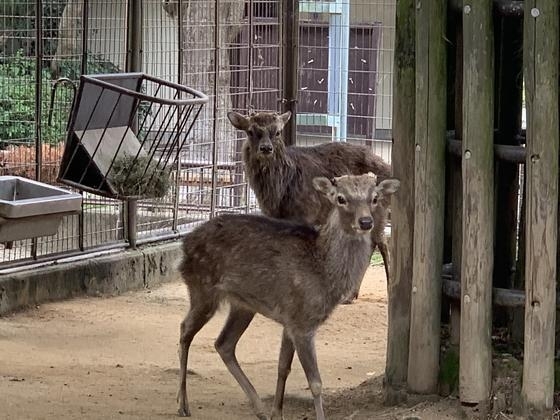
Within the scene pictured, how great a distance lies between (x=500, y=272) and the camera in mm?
6180

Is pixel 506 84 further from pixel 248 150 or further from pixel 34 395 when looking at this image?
pixel 248 150

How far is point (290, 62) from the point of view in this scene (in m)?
12.6

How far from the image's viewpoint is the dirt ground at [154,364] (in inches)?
260

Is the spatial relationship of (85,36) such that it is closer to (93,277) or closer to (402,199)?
(93,277)

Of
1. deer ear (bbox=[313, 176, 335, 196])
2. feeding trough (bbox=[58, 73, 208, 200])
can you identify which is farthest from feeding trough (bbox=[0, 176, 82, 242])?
deer ear (bbox=[313, 176, 335, 196])

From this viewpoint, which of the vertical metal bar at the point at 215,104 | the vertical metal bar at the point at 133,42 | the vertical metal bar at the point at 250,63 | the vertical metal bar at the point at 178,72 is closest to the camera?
the vertical metal bar at the point at 133,42

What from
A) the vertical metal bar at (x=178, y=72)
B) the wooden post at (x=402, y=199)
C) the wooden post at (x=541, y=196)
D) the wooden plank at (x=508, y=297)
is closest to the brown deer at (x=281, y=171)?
the vertical metal bar at (x=178, y=72)

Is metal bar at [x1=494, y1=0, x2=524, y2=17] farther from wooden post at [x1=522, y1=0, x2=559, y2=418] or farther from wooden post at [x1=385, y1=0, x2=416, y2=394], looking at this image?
wooden post at [x1=385, y1=0, x2=416, y2=394]

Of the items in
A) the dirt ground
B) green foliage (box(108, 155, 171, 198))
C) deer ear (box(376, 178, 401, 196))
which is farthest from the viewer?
green foliage (box(108, 155, 171, 198))

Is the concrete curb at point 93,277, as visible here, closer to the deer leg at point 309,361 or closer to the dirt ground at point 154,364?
the dirt ground at point 154,364

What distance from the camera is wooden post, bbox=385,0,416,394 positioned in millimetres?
6145

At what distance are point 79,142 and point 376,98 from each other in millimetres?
5013

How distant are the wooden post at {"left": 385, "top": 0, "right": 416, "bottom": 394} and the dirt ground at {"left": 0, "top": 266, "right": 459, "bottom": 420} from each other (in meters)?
0.35

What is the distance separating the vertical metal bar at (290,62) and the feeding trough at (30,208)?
422 cm
